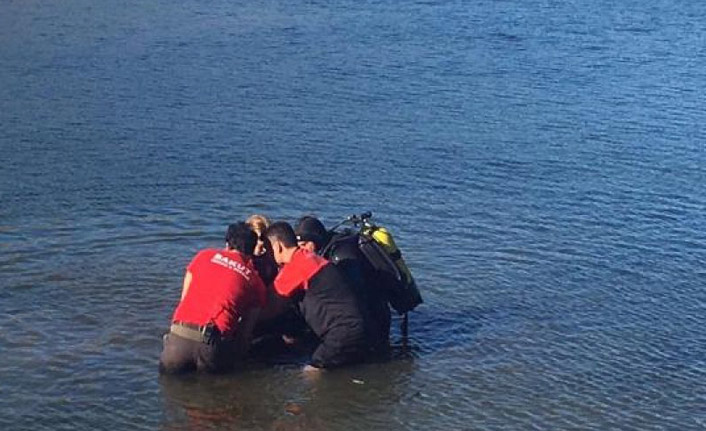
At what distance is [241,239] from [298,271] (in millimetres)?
503

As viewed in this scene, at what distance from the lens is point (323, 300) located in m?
9.56

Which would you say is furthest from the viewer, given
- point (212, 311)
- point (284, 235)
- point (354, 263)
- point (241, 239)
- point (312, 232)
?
point (312, 232)

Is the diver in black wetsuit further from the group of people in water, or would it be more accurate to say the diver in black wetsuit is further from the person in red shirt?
the person in red shirt

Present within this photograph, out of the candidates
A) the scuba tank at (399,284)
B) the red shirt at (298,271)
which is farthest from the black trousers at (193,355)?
Answer: the scuba tank at (399,284)

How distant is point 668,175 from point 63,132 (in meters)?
7.96

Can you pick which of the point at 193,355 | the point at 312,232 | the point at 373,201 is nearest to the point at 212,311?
the point at 193,355

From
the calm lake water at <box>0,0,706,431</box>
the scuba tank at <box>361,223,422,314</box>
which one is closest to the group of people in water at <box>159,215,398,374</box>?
the scuba tank at <box>361,223,422,314</box>

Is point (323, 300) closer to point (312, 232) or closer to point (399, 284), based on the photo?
point (312, 232)

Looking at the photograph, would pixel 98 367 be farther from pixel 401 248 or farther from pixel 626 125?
pixel 626 125

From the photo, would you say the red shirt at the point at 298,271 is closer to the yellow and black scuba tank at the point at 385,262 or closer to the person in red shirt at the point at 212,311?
the person in red shirt at the point at 212,311

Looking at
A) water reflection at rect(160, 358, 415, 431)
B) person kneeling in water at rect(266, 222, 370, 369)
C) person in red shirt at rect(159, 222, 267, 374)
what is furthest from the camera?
person kneeling in water at rect(266, 222, 370, 369)

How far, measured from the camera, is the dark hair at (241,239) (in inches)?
375

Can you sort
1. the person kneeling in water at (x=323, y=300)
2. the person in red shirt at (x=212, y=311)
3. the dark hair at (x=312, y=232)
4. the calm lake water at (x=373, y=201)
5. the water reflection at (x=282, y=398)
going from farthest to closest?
the dark hair at (x=312, y=232) < the person kneeling in water at (x=323, y=300) < the calm lake water at (x=373, y=201) < the person in red shirt at (x=212, y=311) < the water reflection at (x=282, y=398)

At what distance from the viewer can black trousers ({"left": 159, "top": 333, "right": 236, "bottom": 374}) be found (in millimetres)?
9305
